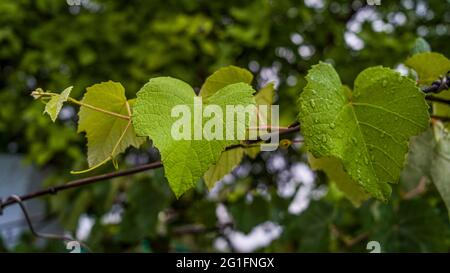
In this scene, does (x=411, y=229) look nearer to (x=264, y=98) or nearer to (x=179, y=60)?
(x=264, y=98)

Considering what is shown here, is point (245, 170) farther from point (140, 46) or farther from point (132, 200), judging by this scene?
point (132, 200)

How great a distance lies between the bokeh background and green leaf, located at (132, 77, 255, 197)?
2.19ft

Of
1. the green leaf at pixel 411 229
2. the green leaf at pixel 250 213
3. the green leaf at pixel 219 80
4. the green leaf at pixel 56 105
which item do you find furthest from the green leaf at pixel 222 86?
the green leaf at pixel 250 213

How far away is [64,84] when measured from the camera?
1657 millimetres

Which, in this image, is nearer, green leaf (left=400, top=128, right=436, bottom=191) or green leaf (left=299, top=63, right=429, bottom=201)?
green leaf (left=299, top=63, right=429, bottom=201)

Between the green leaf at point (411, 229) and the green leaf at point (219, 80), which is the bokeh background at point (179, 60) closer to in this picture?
the green leaf at point (411, 229)

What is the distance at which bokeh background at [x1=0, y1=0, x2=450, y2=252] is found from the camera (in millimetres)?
1121

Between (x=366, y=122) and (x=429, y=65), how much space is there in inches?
4.4

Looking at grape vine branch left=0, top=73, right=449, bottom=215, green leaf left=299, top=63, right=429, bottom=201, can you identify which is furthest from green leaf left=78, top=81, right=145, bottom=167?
green leaf left=299, top=63, right=429, bottom=201

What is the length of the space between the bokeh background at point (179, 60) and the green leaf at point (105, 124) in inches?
23.5

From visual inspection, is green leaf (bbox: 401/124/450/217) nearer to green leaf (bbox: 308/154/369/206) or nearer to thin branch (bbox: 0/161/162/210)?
green leaf (bbox: 308/154/369/206)

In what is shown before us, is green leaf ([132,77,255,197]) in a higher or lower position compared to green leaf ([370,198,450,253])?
higher

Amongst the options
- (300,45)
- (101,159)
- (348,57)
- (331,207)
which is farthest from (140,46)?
(101,159)

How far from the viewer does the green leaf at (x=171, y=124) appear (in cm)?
27
